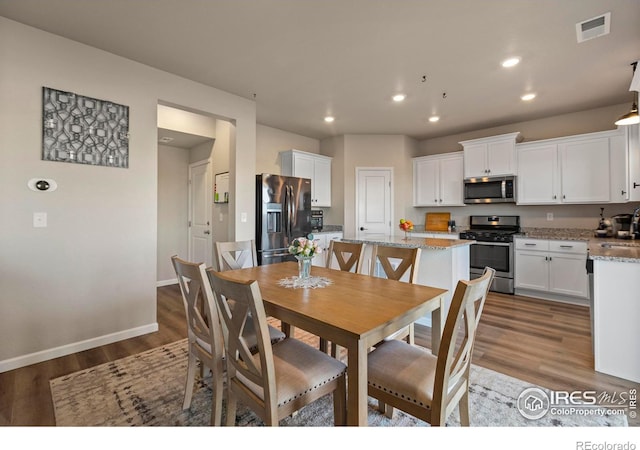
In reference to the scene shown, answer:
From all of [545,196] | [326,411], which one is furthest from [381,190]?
[326,411]

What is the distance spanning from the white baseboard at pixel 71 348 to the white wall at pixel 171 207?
222cm

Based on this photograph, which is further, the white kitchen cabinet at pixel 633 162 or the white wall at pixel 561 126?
the white wall at pixel 561 126

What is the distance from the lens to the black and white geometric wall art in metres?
2.44

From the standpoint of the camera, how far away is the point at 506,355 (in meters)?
2.52

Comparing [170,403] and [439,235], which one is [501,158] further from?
[170,403]

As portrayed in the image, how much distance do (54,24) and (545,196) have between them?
19.0ft

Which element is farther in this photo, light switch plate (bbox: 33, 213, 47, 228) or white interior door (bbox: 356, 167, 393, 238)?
white interior door (bbox: 356, 167, 393, 238)

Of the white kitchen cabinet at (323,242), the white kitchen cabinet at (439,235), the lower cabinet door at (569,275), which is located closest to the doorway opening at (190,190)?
the white kitchen cabinet at (323,242)

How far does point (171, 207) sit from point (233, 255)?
2.98m

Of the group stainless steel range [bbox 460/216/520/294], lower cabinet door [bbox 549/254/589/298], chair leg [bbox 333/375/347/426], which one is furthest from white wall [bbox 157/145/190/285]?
lower cabinet door [bbox 549/254/589/298]

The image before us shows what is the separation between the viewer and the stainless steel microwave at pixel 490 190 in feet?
14.9

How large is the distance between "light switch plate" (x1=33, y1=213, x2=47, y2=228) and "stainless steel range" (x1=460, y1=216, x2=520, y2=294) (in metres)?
5.12

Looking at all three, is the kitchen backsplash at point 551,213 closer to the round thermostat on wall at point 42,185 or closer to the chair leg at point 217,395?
the chair leg at point 217,395

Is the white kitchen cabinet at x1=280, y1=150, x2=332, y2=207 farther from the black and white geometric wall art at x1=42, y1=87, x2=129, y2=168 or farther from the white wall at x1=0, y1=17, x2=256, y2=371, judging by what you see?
the black and white geometric wall art at x1=42, y1=87, x2=129, y2=168
